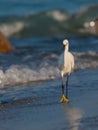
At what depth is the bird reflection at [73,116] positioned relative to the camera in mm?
7849

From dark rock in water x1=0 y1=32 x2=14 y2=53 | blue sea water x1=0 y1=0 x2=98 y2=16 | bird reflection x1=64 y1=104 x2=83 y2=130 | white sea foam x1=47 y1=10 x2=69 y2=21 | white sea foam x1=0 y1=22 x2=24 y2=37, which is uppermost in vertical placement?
blue sea water x1=0 y1=0 x2=98 y2=16

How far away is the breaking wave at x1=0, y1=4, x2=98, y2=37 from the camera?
2292 centimetres

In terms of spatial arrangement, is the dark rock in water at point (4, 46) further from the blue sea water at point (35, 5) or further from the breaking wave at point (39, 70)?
the blue sea water at point (35, 5)

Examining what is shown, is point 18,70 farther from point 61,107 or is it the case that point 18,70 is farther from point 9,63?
point 61,107

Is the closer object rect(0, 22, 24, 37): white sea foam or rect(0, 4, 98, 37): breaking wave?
rect(0, 4, 98, 37): breaking wave

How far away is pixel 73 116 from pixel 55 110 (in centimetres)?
58

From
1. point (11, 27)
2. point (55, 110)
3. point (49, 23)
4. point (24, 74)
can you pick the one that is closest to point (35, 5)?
point (49, 23)

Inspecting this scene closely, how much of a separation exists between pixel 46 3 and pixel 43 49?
13.1 metres

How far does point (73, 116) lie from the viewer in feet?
27.8

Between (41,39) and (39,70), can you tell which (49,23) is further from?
(39,70)

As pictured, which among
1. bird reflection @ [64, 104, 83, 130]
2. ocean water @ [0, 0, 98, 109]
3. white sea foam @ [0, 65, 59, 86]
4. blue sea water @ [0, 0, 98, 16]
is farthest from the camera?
blue sea water @ [0, 0, 98, 16]

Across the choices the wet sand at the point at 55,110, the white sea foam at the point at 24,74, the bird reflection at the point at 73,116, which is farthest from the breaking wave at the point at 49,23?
the bird reflection at the point at 73,116

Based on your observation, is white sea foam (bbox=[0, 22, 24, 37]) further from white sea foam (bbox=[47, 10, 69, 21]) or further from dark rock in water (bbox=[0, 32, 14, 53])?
dark rock in water (bbox=[0, 32, 14, 53])

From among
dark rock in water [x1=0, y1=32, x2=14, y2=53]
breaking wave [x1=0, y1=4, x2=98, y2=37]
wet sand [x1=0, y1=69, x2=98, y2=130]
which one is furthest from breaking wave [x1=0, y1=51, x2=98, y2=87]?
breaking wave [x1=0, y1=4, x2=98, y2=37]
